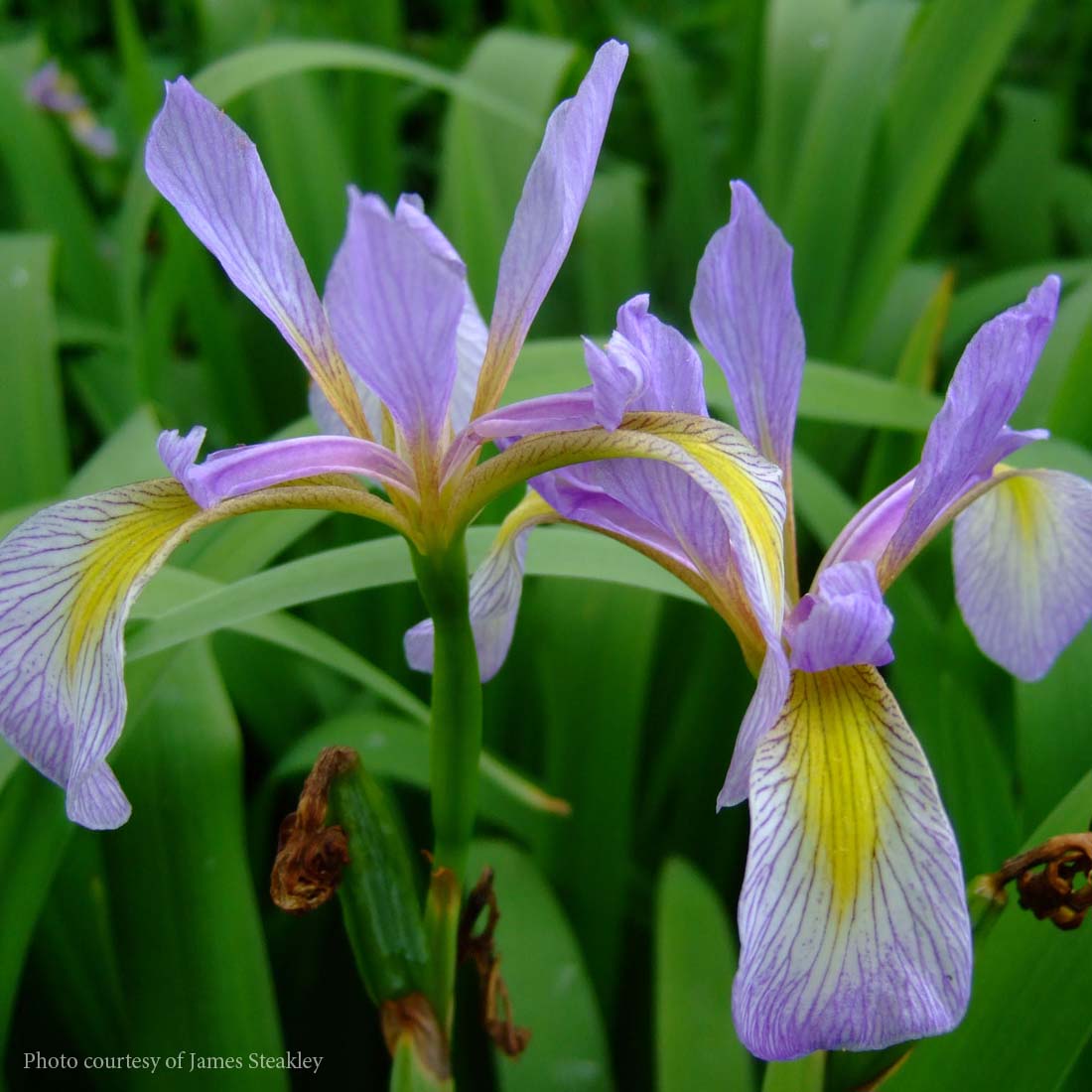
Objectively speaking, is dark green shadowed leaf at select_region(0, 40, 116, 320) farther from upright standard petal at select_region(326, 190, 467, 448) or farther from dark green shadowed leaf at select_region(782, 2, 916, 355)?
upright standard petal at select_region(326, 190, 467, 448)

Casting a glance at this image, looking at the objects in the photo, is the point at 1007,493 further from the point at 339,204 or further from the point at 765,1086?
the point at 339,204

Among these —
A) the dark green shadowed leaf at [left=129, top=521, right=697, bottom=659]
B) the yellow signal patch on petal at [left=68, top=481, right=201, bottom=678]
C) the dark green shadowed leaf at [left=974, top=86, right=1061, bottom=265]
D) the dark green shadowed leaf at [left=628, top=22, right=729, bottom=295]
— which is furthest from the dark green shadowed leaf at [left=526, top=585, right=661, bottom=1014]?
the dark green shadowed leaf at [left=974, top=86, right=1061, bottom=265]

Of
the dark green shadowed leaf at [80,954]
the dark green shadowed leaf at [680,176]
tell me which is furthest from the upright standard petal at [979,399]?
the dark green shadowed leaf at [680,176]

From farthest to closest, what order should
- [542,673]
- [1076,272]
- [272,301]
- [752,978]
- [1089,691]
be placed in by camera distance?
[1076,272]
[542,673]
[1089,691]
[272,301]
[752,978]

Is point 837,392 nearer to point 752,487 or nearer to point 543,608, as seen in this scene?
point 543,608

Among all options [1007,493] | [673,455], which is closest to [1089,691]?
[1007,493]

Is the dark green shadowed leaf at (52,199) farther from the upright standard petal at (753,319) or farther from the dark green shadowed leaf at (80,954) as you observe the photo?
Result: the upright standard petal at (753,319)

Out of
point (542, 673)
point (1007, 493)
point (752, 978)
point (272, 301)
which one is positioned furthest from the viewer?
point (542, 673)
